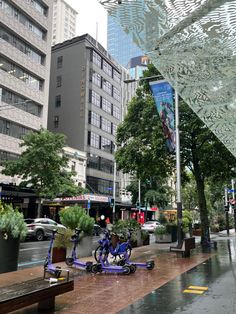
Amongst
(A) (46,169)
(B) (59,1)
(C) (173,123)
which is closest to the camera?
(C) (173,123)

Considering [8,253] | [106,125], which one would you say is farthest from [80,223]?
[106,125]

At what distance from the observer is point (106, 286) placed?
928cm

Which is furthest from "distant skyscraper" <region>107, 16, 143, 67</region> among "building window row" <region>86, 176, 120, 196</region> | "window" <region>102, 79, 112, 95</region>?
"window" <region>102, 79, 112, 95</region>

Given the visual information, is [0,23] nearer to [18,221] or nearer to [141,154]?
[141,154]

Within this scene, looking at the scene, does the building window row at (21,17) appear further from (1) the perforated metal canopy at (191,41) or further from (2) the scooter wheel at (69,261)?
(1) the perforated metal canopy at (191,41)

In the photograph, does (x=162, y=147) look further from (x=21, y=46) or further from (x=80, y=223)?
(x=21, y=46)

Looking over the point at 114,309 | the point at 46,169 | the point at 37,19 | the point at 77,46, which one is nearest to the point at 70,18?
the point at 77,46

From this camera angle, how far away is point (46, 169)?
3041 cm

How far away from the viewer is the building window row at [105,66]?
197 ft

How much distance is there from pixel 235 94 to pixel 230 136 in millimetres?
2568

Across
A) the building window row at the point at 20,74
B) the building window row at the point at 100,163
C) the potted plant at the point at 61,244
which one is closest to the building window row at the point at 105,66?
the building window row at the point at 100,163

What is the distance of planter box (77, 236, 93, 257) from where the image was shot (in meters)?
14.3

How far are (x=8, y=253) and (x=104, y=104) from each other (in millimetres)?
53778

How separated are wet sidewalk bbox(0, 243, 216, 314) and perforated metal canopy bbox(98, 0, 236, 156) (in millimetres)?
4390
